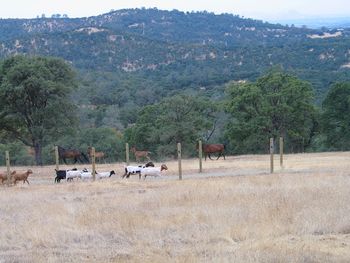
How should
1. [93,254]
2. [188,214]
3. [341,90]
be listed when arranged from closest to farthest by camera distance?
[93,254] < [188,214] < [341,90]

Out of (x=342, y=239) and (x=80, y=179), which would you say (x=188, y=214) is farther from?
(x=80, y=179)

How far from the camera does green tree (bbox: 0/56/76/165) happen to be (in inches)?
1494

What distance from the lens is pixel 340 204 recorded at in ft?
46.5

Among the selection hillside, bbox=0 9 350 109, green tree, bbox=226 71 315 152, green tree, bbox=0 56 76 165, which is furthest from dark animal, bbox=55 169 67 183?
hillside, bbox=0 9 350 109

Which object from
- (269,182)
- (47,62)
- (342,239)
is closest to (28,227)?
(342,239)

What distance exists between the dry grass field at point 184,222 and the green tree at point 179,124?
31.7m

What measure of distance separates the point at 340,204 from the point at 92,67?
5858 inches

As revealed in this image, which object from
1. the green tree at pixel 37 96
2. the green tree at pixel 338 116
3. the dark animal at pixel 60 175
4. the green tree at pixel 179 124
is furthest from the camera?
the green tree at pixel 179 124

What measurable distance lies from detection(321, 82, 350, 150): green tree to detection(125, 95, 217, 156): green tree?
10.6 meters

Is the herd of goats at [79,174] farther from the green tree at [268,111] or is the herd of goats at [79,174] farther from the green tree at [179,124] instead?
the green tree at [268,111]

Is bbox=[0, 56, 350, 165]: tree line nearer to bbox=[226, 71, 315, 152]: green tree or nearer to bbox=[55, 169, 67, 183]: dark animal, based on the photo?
bbox=[226, 71, 315, 152]: green tree

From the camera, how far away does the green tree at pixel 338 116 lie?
169 feet

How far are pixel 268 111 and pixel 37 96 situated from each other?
21825 millimetres

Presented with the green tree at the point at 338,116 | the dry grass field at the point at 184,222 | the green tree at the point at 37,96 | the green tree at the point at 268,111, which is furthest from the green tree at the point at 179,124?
the dry grass field at the point at 184,222
